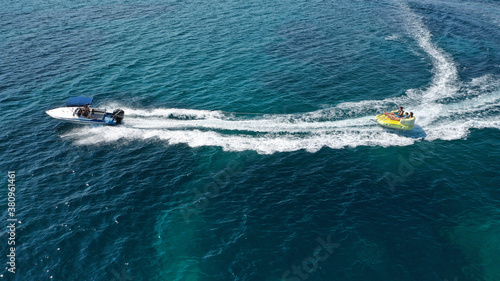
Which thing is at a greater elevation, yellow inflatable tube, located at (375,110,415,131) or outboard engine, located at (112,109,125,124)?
outboard engine, located at (112,109,125,124)

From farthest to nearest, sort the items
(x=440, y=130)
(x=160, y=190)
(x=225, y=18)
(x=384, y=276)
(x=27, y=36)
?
(x=225, y=18) → (x=27, y=36) → (x=440, y=130) → (x=160, y=190) → (x=384, y=276)

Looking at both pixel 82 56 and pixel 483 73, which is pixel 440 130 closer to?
pixel 483 73

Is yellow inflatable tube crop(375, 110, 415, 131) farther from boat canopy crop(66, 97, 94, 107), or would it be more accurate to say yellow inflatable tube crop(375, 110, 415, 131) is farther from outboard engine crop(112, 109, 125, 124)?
boat canopy crop(66, 97, 94, 107)

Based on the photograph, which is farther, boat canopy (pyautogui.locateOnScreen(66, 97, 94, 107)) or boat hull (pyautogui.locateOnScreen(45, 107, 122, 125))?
boat canopy (pyautogui.locateOnScreen(66, 97, 94, 107))

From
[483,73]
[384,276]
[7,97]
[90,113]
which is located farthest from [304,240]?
[7,97]

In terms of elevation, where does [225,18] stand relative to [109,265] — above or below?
above

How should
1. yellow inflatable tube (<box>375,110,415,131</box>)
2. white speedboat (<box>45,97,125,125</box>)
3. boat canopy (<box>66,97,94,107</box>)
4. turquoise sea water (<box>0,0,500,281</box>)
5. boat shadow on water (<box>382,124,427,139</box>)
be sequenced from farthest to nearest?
boat canopy (<box>66,97,94,107</box>)
white speedboat (<box>45,97,125,125</box>)
boat shadow on water (<box>382,124,427,139</box>)
yellow inflatable tube (<box>375,110,415,131</box>)
turquoise sea water (<box>0,0,500,281</box>)

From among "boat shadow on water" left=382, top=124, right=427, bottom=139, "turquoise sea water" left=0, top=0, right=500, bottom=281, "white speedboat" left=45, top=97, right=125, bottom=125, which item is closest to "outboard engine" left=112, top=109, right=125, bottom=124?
"white speedboat" left=45, top=97, right=125, bottom=125
